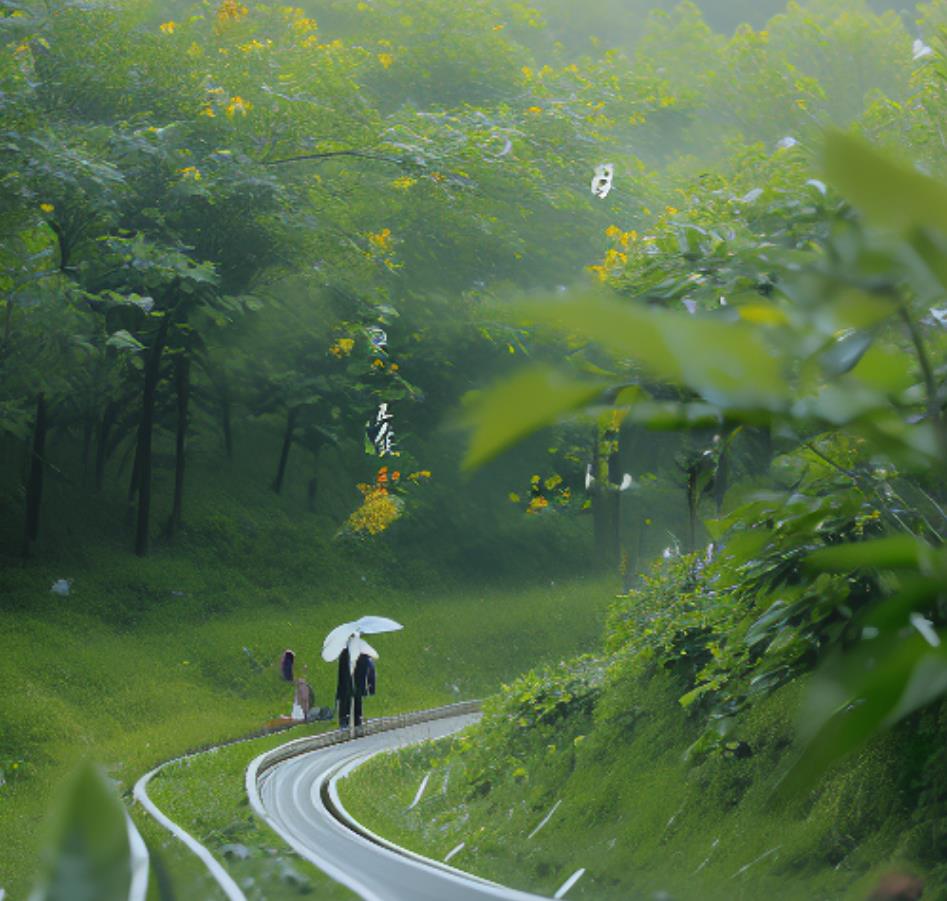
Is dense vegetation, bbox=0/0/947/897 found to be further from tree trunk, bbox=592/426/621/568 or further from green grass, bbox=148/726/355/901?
green grass, bbox=148/726/355/901

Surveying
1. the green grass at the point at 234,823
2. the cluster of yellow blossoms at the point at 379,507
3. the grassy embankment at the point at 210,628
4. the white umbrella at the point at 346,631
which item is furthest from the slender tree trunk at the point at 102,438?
the green grass at the point at 234,823

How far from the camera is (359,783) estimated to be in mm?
14359

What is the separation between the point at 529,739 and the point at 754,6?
4586 centimetres

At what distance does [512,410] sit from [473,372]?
1137 inches

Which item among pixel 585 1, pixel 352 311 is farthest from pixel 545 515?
pixel 585 1

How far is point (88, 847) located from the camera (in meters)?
0.56

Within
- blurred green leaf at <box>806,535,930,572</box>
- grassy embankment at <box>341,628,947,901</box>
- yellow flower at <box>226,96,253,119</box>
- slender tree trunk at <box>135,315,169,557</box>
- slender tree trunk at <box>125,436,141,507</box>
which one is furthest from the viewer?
slender tree trunk at <box>125,436,141,507</box>

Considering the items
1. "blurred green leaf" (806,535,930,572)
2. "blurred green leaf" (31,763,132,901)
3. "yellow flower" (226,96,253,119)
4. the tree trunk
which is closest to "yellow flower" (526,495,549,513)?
the tree trunk

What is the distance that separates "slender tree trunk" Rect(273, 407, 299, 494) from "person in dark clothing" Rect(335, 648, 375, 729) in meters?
9.22

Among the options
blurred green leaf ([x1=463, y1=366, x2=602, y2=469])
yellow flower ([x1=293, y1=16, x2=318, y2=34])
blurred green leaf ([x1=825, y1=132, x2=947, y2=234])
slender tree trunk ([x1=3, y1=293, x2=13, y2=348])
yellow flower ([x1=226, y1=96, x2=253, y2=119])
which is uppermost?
blurred green leaf ([x1=825, y1=132, x2=947, y2=234])

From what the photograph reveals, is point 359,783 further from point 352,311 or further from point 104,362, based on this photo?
point 352,311

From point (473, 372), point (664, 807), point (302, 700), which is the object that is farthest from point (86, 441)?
point (664, 807)

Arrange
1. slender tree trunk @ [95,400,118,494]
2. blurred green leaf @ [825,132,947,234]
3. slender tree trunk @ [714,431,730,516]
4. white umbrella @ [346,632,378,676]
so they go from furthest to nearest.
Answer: slender tree trunk @ [95,400,118,494] → white umbrella @ [346,632,378,676] → slender tree trunk @ [714,431,730,516] → blurred green leaf @ [825,132,947,234]

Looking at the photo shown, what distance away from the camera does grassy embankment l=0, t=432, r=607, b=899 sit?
16.9 meters
